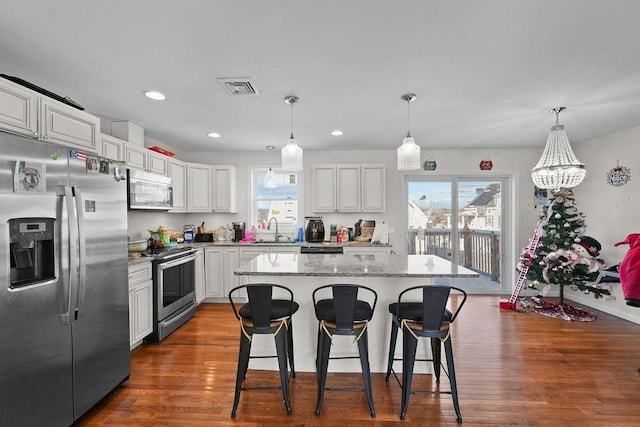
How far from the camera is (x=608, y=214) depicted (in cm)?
421

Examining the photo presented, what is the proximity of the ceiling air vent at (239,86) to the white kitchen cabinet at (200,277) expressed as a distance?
8.24 ft

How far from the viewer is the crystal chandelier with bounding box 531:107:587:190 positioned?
319 cm

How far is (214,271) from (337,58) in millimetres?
3537

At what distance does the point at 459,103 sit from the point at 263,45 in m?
1.99

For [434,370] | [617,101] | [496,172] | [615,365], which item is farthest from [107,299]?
[496,172]

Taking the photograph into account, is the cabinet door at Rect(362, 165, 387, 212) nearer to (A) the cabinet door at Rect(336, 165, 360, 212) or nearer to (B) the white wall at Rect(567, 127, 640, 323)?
(A) the cabinet door at Rect(336, 165, 360, 212)

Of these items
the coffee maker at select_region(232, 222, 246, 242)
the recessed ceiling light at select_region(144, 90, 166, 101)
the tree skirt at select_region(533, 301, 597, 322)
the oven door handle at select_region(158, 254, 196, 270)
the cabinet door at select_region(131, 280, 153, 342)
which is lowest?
the tree skirt at select_region(533, 301, 597, 322)

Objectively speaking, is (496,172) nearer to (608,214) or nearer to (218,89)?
(608,214)

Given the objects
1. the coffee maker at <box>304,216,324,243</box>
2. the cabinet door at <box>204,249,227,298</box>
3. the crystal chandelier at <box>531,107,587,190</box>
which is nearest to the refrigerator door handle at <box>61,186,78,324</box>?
the cabinet door at <box>204,249,227,298</box>

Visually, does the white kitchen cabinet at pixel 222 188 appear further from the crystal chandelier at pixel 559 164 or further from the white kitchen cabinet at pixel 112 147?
the crystal chandelier at pixel 559 164

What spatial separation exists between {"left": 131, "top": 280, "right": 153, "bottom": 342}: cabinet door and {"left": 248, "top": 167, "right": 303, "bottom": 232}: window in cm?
222

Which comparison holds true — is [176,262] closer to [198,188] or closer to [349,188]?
[198,188]

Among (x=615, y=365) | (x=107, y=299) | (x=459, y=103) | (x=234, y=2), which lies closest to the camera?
(x=234, y=2)

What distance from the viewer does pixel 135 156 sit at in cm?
349
